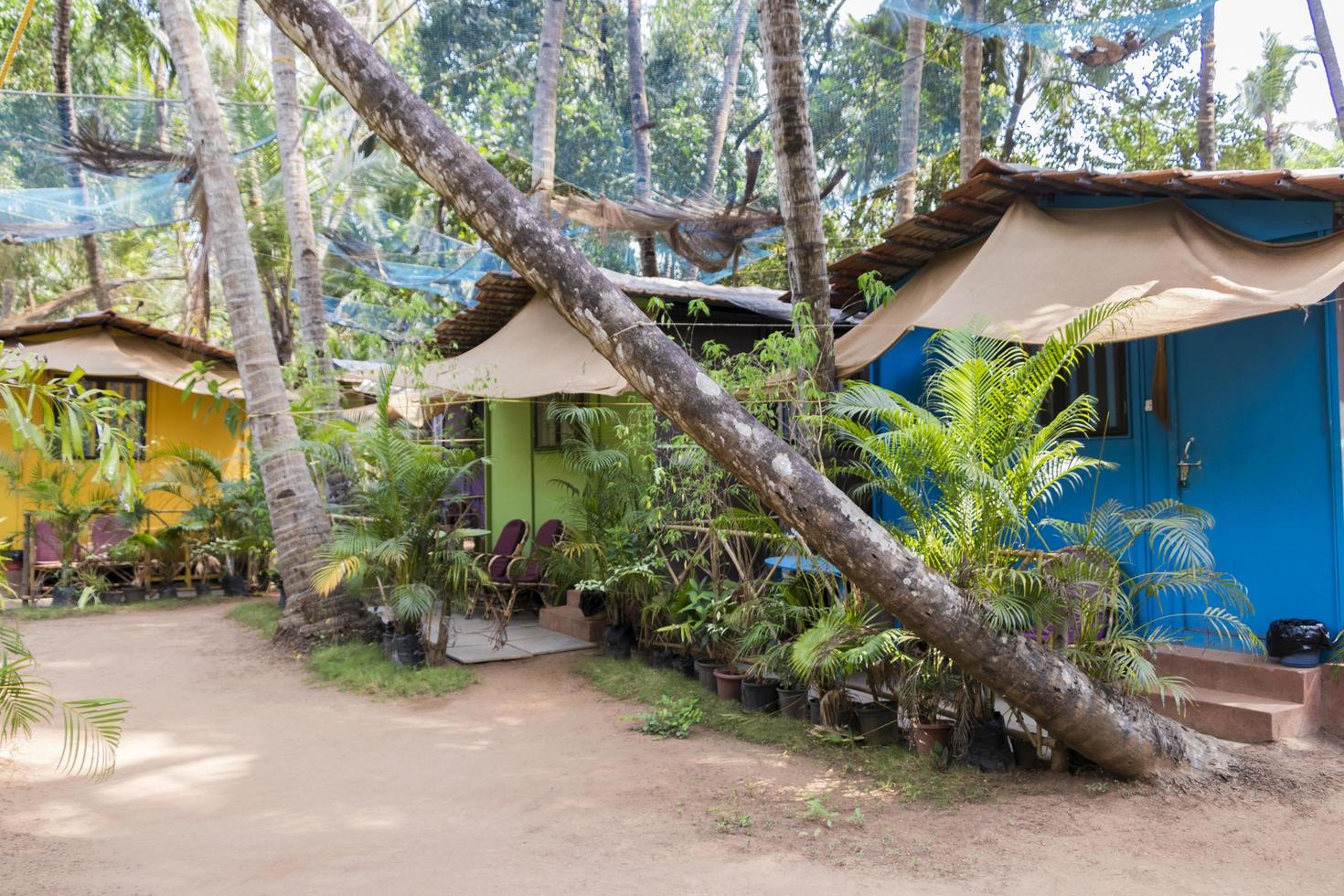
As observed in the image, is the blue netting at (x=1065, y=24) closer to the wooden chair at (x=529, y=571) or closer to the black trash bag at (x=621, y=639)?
the wooden chair at (x=529, y=571)

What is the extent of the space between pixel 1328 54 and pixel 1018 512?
12275 millimetres

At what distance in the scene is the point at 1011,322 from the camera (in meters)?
5.02

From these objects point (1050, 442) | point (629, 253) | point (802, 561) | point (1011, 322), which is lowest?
point (802, 561)

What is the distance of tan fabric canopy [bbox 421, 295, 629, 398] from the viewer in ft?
25.5

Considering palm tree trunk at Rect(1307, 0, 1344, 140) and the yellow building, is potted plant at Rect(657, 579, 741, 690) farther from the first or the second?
palm tree trunk at Rect(1307, 0, 1344, 140)

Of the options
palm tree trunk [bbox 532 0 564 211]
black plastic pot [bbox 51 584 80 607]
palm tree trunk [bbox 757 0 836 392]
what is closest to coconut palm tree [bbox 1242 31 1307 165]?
palm tree trunk [bbox 532 0 564 211]

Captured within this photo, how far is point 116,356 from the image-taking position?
40.4 feet

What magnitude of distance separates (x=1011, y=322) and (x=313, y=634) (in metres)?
5.98

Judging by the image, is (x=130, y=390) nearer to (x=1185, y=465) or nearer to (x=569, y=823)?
(x=569, y=823)

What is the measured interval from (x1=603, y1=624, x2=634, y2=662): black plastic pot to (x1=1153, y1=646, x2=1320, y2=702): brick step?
3.63 metres

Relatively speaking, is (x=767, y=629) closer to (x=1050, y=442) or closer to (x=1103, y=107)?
(x=1050, y=442)

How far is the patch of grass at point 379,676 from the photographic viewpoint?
671cm

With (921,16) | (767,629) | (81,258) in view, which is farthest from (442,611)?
(81,258)

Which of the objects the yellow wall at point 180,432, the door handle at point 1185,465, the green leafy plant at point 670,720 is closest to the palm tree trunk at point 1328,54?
the door handle at point 1185,465
